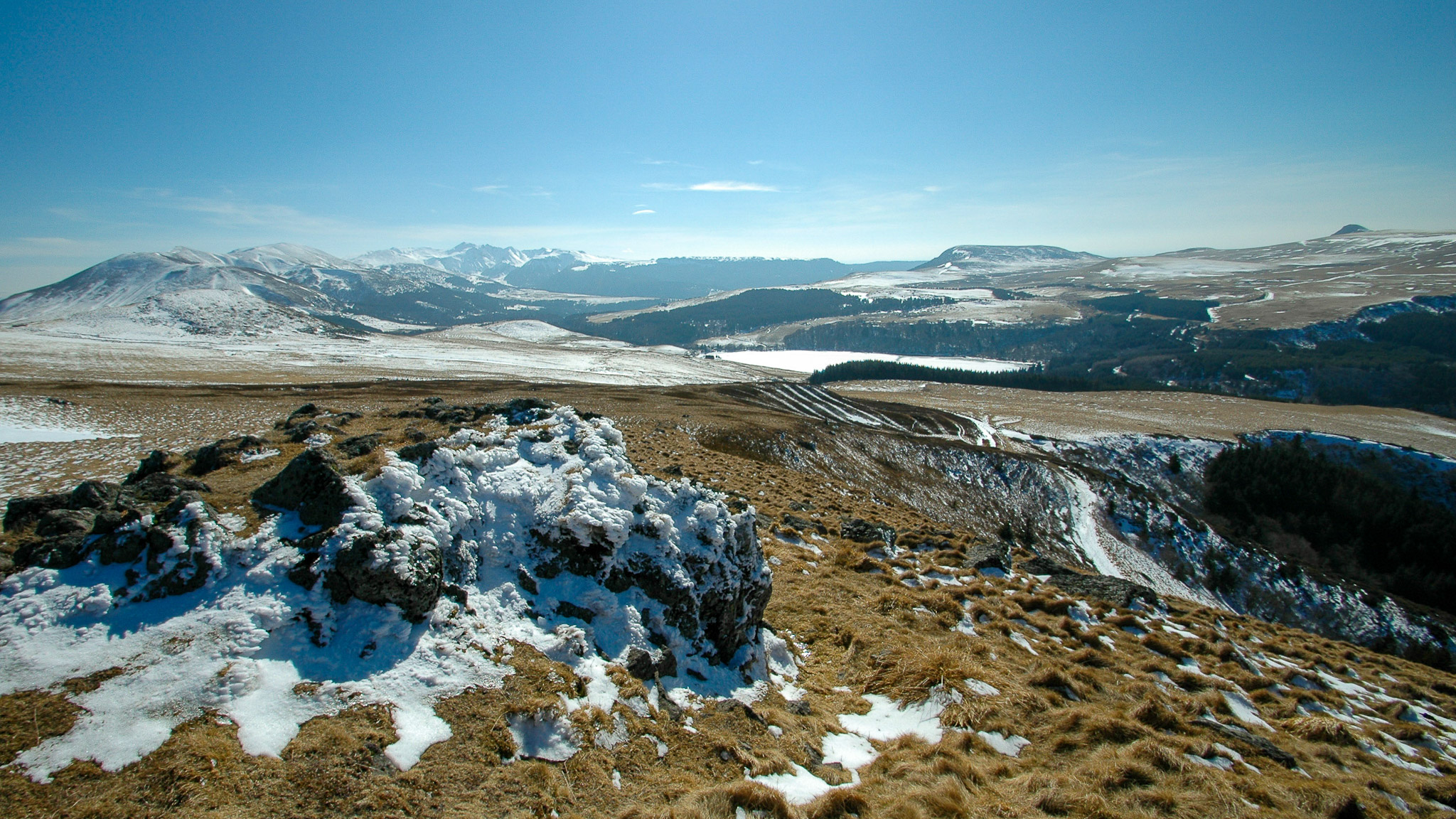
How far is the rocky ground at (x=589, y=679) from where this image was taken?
634cm

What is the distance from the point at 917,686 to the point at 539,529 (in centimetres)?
872

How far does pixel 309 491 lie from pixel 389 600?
2919mm

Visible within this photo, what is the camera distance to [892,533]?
21719 mm

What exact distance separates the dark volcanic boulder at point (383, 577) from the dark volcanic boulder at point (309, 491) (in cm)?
111

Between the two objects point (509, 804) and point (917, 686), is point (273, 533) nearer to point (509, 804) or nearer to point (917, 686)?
point (509, 804)

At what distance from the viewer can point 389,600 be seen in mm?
8578

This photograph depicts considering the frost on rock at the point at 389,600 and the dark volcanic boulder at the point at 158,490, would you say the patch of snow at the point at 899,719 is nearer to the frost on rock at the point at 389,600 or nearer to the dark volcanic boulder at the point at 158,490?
the frost on rock at the point at 389,600

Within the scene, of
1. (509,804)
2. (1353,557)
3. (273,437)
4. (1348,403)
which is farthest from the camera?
(1348,403)

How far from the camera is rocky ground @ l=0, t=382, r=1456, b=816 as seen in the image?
6.34 metres

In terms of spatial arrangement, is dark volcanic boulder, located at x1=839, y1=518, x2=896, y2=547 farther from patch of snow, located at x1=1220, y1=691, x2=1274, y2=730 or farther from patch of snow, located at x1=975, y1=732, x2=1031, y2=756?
patch of snow, located at x1=975, y1=732, x2=1031, y2=756

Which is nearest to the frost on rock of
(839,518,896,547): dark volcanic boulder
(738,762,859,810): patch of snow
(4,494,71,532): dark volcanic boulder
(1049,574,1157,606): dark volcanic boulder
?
(4,494,71,532): dark volcanic boulder

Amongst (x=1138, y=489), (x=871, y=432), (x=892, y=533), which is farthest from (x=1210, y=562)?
(x=892, y=533)

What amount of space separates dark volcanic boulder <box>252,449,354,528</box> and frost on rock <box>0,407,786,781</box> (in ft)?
0.13

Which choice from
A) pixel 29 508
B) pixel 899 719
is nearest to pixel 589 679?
pixel 899 719
